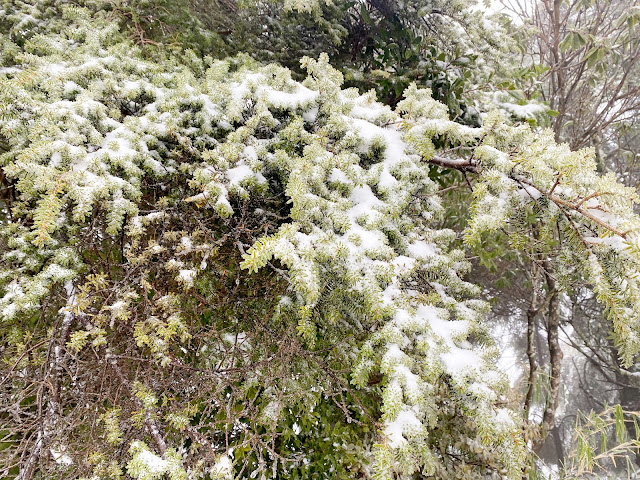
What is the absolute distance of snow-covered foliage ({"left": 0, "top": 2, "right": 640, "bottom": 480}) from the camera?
3.22 feet

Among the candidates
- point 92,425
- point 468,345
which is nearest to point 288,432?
point 92,425

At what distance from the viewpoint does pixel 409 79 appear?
234cm

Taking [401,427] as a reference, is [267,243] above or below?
above

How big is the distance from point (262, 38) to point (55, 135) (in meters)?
1.79

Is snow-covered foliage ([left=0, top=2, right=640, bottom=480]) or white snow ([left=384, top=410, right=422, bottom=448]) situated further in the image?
snow-covered foliage ([left=0, top=2, right=640, bottom=480])

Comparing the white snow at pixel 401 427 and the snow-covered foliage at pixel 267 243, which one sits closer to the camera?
the white snow at pixel 401 427

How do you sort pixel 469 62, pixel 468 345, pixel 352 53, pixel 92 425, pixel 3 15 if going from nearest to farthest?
pixel 468 345 < pixel 92 425 < pixel 3 15 < pixel 469 62 < pixel 352 53

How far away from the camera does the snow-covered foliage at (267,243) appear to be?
3.22 ft

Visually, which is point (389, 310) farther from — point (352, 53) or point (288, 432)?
point (352, 53)

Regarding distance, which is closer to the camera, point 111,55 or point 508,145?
point 508,145

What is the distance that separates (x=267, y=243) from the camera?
0.95 m

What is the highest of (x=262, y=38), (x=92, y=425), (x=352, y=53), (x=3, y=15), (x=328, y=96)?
(x=352, y=53)

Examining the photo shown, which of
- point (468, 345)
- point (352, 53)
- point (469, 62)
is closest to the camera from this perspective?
point (468, 345)

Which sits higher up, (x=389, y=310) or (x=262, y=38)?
(x=262, y=38)
